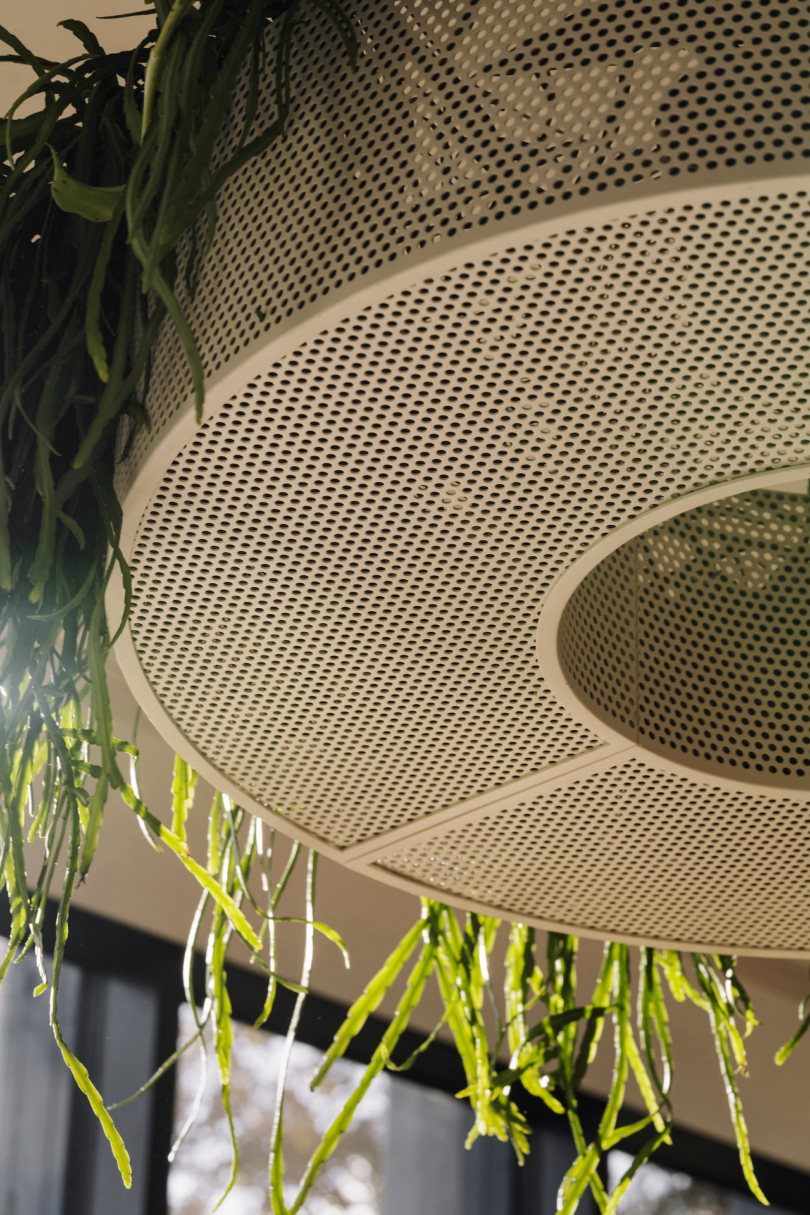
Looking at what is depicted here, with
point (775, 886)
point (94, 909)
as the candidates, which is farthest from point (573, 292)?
point (94, 909)

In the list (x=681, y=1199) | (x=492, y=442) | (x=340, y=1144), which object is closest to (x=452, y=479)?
(x=492, y=442)

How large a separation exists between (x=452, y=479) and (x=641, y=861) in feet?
→ 2.27

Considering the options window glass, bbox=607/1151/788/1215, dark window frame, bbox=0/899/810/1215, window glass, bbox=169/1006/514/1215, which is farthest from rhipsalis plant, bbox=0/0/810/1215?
window glass, bbox=607/1151/788/1215

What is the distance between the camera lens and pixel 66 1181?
2.36 metres

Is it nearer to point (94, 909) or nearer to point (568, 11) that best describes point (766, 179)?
point (568, 11)

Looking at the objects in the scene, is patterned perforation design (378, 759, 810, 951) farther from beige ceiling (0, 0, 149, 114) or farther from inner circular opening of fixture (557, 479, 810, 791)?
beige ceiling (0, 0, 149, 114)

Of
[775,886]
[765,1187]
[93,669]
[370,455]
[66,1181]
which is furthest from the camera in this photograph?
[765,1187]

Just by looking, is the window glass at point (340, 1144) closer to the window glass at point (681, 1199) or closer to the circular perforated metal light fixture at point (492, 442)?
the window glass at point (681, 1199)

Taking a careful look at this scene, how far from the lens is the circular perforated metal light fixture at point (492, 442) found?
0.83m

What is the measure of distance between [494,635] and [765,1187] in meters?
2.30

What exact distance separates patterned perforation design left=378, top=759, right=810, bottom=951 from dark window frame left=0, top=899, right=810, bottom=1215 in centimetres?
116

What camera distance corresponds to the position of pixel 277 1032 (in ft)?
8.71

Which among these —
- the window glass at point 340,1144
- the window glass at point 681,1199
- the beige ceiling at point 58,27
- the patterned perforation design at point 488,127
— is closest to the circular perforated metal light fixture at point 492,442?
the patterned perforation design at point 488,127

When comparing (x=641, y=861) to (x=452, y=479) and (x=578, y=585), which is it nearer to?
(x=578, y=585)
